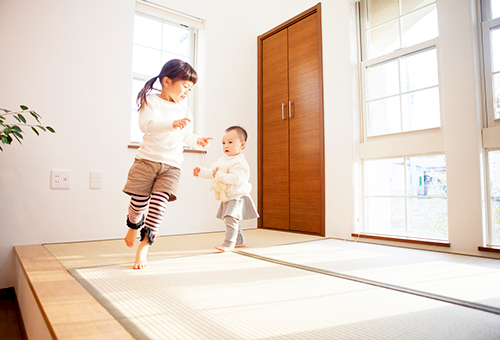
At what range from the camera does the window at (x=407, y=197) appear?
1.95 m

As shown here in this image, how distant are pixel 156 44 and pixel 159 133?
1618 mm

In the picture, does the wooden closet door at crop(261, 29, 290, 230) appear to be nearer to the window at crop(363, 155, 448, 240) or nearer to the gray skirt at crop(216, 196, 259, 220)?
the window at crop(363, 155, 448, 240)

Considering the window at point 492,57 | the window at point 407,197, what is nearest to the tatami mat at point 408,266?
the window at point 407,197

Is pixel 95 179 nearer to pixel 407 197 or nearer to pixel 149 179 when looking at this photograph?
pixel 149 179

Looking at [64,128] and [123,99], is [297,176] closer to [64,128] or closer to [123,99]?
[123,99]

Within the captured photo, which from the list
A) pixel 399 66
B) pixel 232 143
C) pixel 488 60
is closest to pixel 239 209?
pixel 232 143

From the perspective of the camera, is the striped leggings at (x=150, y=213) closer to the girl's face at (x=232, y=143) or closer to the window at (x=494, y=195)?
the girl's face at (x=232, y=143)

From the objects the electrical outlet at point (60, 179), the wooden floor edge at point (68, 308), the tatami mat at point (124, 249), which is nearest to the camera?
the wooden floor edge at point (68, 308)

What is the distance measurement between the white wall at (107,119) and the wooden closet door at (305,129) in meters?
0.11

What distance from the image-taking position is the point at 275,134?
9.77ft

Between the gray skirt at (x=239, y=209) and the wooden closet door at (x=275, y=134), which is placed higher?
the wooden closet door at (x=275, y=134)

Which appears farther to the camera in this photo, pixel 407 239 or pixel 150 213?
pixel 407 239

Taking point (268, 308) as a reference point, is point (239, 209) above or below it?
above

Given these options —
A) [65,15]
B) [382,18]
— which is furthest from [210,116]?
[382,18]
